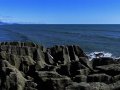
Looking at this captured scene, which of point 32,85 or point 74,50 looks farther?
point 74,50

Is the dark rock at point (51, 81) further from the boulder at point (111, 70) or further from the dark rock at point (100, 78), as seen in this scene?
the boulder at point (111, 70)

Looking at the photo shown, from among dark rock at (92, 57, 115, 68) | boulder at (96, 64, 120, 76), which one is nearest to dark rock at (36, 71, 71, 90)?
boulder at (96, 64, 120, 76)

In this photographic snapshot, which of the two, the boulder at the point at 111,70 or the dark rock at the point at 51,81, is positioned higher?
the boulder at the point at 111,70

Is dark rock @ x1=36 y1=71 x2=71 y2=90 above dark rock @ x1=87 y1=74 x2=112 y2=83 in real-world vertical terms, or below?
below

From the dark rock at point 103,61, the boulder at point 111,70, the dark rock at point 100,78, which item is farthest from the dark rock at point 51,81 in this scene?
the dark rock at point 103,61

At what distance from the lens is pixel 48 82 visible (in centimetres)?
1717

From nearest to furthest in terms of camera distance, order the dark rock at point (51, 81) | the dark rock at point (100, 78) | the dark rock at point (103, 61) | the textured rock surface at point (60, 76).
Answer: the textured rock surface at point (60, 76), the dark rock at point (51, 81), the dark rock at point (100, 78), the dark rock at point (103, 61)

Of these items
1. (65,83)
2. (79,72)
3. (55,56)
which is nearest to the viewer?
(65,83)

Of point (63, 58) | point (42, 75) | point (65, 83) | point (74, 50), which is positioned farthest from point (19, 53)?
point (65, 83)

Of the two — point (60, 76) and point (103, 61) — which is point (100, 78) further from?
point (103, 61)

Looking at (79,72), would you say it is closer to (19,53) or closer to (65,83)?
(65,83)

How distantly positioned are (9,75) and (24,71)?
18.1ft

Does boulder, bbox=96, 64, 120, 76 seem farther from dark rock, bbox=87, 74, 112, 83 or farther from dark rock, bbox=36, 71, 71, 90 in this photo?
dark rock, bbox=36, 71, 71, 90

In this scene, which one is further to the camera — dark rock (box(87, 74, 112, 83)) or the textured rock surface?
dark rock (box(87, 74, 112, 83))
